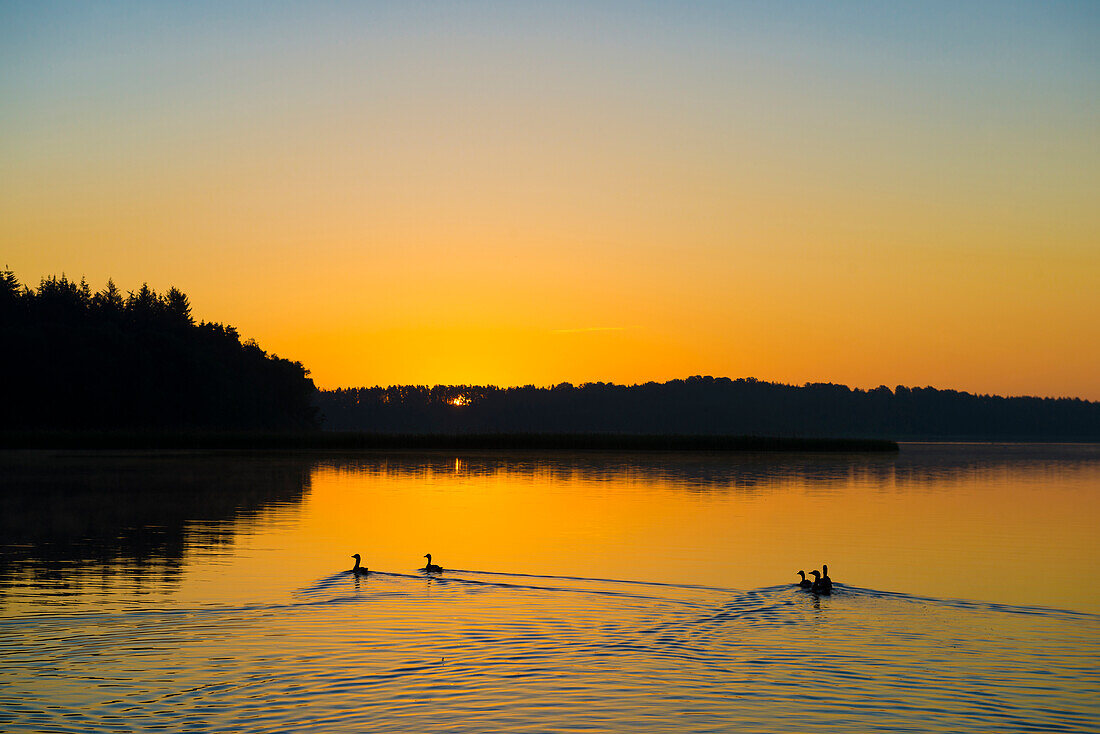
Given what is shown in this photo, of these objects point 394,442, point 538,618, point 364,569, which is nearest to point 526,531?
point 364,569

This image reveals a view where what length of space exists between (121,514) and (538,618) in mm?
23078

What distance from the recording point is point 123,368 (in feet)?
406

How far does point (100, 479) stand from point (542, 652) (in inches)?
1741

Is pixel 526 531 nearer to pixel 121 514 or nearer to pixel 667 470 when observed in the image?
pixel 121 514

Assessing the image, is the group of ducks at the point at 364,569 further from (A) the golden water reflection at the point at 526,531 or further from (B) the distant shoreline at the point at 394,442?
(B) the distant shoreline at the point at 394,442

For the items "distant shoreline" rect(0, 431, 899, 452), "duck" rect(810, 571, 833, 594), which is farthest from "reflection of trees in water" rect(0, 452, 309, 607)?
"distant shoreline" rect(0, 431, 899, 452)

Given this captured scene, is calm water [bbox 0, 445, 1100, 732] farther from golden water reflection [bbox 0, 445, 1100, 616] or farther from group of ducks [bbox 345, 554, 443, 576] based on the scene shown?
group of ducks [bbox 345, 554, 443, 576]

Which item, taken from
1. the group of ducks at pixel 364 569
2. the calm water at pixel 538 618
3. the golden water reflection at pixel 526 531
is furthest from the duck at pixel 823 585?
the group of ducks at pixel 364 569

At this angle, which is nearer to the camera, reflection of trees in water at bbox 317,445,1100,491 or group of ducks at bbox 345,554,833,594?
group of ducks at bbox 345,554,833,594

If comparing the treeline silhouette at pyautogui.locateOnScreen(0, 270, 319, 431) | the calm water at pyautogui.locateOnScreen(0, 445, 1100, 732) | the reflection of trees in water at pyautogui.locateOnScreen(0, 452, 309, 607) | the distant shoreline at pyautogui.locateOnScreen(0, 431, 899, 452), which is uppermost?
the treeline silhouette at pyautogui.locateOnScreen(0, 270, 319, 431)

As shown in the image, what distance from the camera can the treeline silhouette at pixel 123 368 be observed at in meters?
115

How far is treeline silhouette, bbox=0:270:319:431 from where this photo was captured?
115 m

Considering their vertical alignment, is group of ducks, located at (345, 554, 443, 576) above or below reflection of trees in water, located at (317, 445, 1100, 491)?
below

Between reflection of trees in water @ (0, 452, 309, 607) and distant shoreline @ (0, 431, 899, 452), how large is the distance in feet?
79.3
